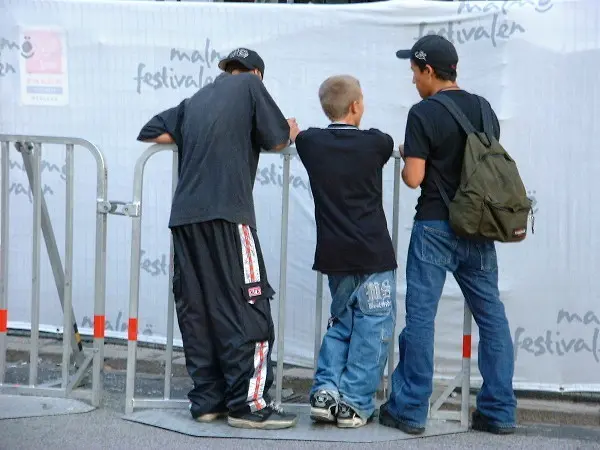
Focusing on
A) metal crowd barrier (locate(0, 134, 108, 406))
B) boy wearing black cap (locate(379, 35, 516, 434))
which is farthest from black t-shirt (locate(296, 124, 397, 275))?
metal crowd barrier (locate(0, 134, 108, 406))

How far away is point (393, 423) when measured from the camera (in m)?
4.87

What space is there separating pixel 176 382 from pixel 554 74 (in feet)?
8.64

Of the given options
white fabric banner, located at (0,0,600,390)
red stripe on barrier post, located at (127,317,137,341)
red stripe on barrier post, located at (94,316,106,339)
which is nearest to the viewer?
red stripe on barrier post, located at (127,317,137,341)

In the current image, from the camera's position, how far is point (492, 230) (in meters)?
4.57

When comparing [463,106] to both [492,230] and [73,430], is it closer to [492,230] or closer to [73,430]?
[492,230]

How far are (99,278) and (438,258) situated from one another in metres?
1.63

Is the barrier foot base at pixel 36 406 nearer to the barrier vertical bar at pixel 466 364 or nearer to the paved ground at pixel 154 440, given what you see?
the paved ground at pixel 154 440

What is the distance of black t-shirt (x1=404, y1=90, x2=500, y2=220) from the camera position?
4.64 metres

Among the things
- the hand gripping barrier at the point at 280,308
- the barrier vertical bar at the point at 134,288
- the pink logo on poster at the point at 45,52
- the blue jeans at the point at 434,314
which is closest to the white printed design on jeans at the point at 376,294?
the blue jeans at the point at 434,314

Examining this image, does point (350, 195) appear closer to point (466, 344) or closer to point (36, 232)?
point (466, 344)

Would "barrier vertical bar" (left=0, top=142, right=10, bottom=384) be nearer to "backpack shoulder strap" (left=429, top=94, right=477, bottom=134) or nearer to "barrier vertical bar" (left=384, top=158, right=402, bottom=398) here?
"barrier vertical bar" (left=384, top=158, right=402, bottom=398)

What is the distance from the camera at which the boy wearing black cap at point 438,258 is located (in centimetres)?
467

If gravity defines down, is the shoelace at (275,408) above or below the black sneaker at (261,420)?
above

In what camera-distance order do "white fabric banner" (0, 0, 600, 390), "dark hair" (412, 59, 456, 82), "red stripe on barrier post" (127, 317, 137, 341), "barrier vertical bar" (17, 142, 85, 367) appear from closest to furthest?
"dark hair" (412, 59, 456, 82) → "red stripe on barrier post" (127, 317, 137, 341) → "barrier vertical bar" (17, 142, 85, 367) → "white fabric banner" (0, 0, 600, 390)
